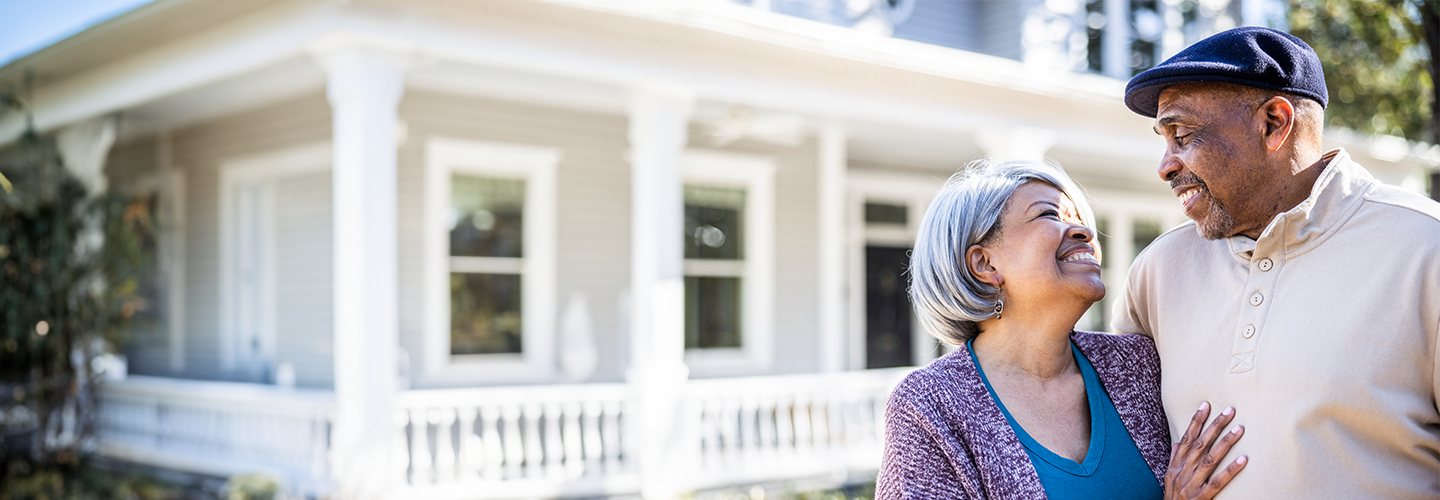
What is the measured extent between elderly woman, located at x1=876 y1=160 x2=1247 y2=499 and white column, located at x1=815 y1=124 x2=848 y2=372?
7364mm

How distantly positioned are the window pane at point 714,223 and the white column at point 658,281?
2.26m

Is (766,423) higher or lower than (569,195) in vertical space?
lower

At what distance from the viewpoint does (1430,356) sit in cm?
181

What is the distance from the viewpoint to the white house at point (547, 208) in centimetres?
617

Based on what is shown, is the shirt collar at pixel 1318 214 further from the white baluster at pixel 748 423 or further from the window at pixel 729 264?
the window at pixel 729 264

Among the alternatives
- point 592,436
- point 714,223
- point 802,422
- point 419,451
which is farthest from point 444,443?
point 714,223

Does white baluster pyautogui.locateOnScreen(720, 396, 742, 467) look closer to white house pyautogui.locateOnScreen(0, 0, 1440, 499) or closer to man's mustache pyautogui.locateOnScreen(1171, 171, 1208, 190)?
white house pyautogui.locateOnScreen(0, 0, 1440, 499)

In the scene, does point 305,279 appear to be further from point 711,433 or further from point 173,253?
point 711,433

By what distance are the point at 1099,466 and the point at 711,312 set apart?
725 cm

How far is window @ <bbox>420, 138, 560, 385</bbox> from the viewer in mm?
7867

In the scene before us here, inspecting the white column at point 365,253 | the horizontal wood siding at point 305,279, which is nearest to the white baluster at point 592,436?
the white column at point 365,253

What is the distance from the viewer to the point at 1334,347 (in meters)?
1.85

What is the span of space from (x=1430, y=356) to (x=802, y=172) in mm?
7984

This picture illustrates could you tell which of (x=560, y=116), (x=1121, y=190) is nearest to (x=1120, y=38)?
(x=1121, y=190)
